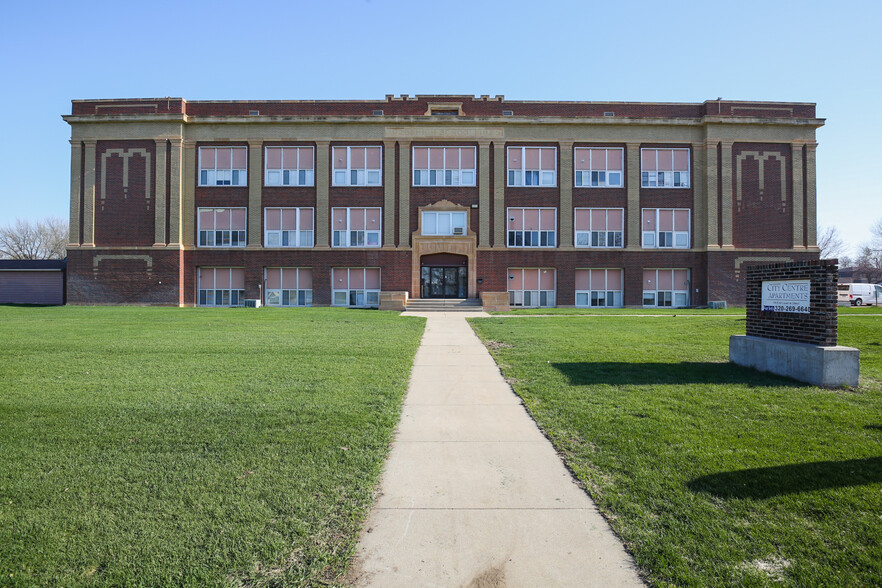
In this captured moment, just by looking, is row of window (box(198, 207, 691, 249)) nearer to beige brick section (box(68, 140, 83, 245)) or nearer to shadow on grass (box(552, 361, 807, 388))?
beige brick section (box(68, 140, 83, 245))

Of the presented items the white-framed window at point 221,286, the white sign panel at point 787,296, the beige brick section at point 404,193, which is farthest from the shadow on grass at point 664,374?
the white-framed window at point 221,286

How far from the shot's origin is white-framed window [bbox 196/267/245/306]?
32906 millimetres

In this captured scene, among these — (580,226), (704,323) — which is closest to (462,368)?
(704,323)

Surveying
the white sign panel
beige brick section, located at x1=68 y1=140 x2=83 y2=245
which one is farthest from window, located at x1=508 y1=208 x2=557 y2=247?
beige brick section, located at x1=68 y1=140 x2=83 y2=245

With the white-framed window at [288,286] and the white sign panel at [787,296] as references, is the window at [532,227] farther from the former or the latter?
the white sign panel at [787,296]

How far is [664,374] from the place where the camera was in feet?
28.0

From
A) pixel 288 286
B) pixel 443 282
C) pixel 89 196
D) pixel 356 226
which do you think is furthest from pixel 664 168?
pixel 89 196

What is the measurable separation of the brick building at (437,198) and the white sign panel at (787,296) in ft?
76.2

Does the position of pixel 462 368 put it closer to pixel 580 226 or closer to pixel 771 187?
pixel 580 226

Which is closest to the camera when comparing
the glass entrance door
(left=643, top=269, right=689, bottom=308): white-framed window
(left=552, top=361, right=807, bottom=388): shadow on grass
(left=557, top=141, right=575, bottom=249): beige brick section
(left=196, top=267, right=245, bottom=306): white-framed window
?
(left=552, top=361, right=807, bottom=388): shadow on grass

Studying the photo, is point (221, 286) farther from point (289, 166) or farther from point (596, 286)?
point (596, 286)

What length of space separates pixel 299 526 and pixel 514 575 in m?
1.42

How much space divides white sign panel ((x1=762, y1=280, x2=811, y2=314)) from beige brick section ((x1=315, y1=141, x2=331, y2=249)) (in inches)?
1056

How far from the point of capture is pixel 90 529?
3.22 m
